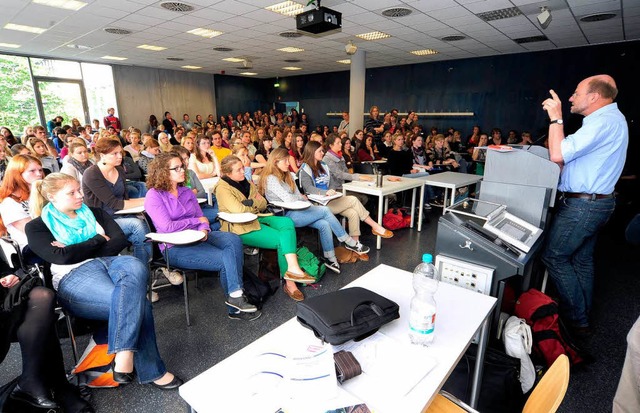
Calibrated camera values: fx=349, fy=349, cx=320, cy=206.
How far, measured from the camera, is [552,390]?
0.97 m

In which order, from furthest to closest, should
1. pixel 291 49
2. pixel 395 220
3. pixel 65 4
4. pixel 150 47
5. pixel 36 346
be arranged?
pixel 291 49 → pixel 150 47 → pixel 65 4 → pixel 395 220 → pixel 36 346

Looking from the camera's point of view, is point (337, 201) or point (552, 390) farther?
point (337, 201)

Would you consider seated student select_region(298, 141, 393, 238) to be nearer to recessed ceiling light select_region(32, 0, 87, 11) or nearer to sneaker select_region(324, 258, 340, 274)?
sneaker select_region(324, 258, 340, 274)

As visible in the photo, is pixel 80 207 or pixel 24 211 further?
pixel 24 211

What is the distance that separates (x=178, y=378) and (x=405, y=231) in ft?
11.1

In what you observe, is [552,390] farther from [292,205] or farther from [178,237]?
[292,205]

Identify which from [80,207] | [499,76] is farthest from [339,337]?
[499,76]

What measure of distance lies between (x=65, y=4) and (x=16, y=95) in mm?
5881

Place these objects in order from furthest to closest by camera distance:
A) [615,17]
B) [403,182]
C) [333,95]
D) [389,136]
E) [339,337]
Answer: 1. [333,95]
2. [389,136]
3. [615,17]
4. [403,182]
5. [339,337]

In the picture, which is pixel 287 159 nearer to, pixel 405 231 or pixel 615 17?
pixel 405 231

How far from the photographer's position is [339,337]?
1.05 metres

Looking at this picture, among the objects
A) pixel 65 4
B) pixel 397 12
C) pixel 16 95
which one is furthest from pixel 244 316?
pixel 16 95

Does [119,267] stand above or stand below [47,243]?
below

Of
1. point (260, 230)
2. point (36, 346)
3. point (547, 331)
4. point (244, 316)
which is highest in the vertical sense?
point (260, 230)
